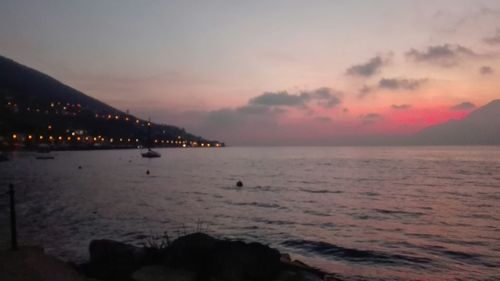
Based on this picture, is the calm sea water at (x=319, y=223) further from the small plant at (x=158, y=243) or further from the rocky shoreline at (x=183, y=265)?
the rocky shoreline at (x=183, y=265)

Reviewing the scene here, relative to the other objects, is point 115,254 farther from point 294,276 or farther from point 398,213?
point 398,213

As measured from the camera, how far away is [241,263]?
11398 millimetres

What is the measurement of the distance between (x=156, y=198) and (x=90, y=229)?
59.4ft

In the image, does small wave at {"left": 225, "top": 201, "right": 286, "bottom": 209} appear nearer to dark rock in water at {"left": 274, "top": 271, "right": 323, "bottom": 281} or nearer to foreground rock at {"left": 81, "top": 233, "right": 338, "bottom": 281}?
foreground rock at {"left": 81, "top": 233, "right": 338, "bottom": 281}

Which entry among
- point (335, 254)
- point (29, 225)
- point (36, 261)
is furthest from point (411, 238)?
point (29, 225)

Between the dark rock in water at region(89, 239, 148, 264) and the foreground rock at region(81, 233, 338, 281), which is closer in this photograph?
the foreground rock at region(81, 233, 338, 281)

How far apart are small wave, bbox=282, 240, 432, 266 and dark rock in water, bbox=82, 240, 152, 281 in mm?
9697

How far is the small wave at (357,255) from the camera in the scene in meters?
18.8

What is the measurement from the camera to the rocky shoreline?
37.0ft

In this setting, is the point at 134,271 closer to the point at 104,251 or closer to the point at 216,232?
the point at 104,251

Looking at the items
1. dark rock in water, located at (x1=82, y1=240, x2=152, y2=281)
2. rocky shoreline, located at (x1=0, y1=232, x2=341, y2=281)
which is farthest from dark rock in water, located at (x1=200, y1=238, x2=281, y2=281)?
dark rock in water, located at (x1=82, y1=240, x2=152, y2=281)

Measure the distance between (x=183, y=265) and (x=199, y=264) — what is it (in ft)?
1.52

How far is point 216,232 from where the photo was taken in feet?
83.6

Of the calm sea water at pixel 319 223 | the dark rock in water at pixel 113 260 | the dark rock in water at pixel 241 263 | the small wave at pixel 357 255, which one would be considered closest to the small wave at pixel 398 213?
the calm sea water at pixel 319 223
